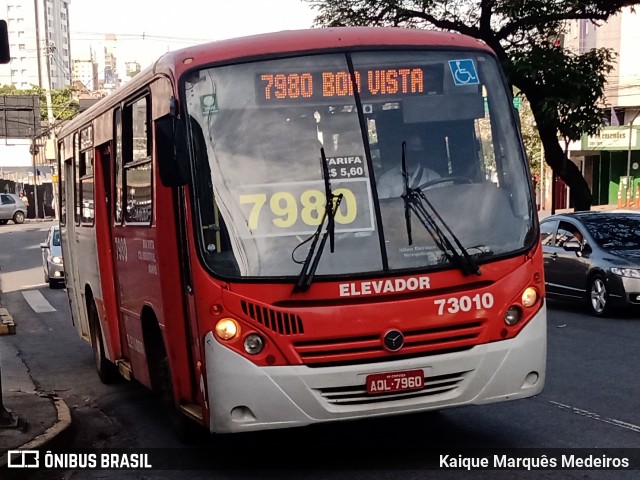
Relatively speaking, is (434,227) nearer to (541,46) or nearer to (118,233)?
(118,233)

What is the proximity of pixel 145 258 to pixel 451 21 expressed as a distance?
16.0m

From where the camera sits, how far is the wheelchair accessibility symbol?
7324 mm

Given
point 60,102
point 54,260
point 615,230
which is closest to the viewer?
point 615,230

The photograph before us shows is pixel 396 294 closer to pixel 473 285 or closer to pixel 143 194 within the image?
pixel 473 285

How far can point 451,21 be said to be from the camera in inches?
909

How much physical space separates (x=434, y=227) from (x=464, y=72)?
1201mm

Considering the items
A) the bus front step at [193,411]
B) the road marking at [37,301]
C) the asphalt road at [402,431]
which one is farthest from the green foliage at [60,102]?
the bus front step at [193,411]

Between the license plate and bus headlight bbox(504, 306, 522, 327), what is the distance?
0.69 metres

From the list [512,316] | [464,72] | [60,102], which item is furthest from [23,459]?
[60,102]

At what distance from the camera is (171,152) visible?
6816mm

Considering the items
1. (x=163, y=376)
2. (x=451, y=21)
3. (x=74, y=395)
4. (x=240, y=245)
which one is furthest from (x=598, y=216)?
(x=240, y=245)

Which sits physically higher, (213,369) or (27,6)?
(27,6)

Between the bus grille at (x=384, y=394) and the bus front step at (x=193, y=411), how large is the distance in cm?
96

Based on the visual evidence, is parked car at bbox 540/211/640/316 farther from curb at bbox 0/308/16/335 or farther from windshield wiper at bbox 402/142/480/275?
windshield wiper at bbox 402/142/480/275
